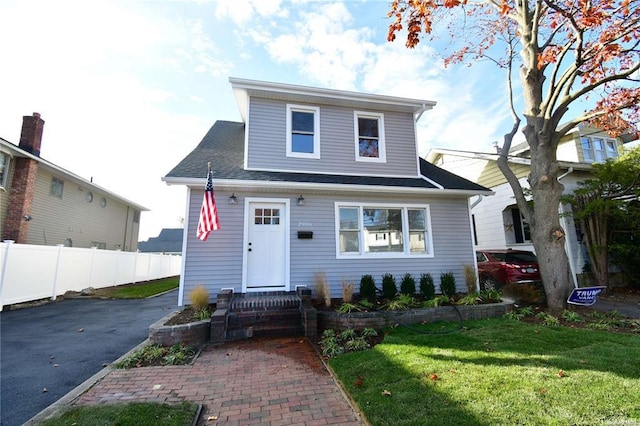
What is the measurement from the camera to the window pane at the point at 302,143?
26.8ft

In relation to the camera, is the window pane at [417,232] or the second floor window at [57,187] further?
the second floor window at [57,187]

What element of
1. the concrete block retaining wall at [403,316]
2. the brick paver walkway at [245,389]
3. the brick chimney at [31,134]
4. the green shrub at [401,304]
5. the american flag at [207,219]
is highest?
the brick chimney at [31,134]

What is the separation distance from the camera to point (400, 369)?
3752 mm

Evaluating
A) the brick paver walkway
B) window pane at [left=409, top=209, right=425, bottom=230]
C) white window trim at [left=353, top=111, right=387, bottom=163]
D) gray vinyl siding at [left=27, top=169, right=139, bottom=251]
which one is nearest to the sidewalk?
the brick paver walkway

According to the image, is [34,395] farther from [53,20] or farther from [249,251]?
[53,20]

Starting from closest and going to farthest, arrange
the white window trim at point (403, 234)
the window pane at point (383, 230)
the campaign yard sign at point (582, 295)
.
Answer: the campaign yard sign at point (582, 295), the white window trim at point (403, 234), the window pane at point (383, 230)

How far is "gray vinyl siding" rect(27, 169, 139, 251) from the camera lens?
1194 centimetres

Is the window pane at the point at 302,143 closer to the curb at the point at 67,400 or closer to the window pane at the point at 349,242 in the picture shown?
the window pane at the point at 349,242

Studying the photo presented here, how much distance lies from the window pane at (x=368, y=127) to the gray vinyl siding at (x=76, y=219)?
13.4 meters

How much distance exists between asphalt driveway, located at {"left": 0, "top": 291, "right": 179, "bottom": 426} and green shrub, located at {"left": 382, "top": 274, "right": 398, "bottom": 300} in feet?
17.9

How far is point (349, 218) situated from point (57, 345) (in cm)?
666

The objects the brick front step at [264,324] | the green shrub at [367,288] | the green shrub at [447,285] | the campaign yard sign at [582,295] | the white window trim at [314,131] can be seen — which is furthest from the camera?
the white window trim at [314,131]

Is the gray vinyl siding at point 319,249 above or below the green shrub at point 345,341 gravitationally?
above

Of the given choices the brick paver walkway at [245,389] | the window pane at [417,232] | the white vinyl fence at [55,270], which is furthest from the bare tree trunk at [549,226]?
the white vinyl fence at [55,270]
